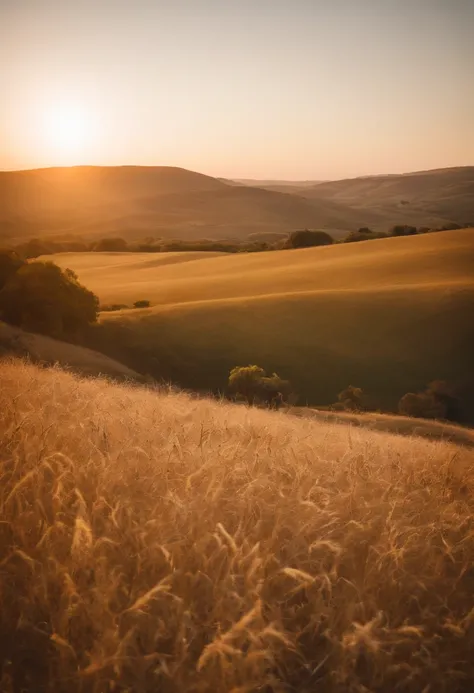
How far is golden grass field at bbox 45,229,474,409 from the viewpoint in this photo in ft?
136

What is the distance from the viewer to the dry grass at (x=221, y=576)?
2246 mm

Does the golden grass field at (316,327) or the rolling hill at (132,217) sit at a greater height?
the rolling hill at (132,217)

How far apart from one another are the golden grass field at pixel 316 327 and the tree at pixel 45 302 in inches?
118

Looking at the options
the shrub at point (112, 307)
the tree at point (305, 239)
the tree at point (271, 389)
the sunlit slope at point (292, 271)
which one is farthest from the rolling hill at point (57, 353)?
the tree at point (305, 239)

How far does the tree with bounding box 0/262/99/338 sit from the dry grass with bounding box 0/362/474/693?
3841cm

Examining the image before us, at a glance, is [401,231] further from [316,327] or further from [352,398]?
[352,398]

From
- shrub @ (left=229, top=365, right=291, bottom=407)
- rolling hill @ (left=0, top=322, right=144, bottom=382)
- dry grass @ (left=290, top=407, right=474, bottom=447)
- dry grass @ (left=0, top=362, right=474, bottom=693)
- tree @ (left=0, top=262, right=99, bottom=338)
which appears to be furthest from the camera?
tree @ (left=0, top=262, right=99, bottom=338)

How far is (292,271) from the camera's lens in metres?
67.9

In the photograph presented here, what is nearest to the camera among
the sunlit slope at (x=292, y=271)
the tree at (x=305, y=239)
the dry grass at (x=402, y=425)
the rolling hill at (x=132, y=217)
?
the dry grass at (x=402, y=425)

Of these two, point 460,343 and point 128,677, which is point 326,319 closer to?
point 460,343

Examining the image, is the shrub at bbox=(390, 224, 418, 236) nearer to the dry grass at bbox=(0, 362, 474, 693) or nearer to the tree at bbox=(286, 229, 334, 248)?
the tree at bbox=(286, 229, 334, 248)

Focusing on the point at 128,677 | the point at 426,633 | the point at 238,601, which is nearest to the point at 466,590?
the point at 426,633

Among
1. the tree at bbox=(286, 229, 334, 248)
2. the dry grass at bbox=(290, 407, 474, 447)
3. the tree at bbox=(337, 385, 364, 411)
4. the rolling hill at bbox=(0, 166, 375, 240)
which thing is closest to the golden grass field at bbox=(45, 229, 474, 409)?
the tree at bbox=(337, 385, 364, 411)

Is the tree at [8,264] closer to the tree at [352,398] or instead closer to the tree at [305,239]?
the tree at [352,398]
